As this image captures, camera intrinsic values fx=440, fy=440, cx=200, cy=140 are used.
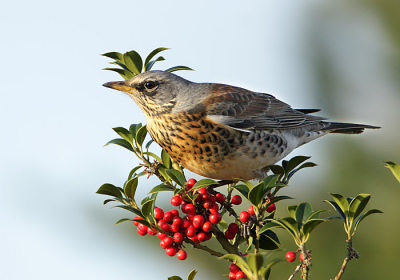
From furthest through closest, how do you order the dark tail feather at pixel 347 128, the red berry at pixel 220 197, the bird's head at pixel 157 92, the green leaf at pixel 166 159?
the dark tail feather at pixel 347 128 < the bird's head at pixel 157 92 < the green leaf at pixel 166 159 < the red berry at pixel 220 197

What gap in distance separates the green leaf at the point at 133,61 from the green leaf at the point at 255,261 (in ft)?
4.84

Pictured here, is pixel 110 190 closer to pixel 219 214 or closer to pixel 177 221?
pixel 177 221

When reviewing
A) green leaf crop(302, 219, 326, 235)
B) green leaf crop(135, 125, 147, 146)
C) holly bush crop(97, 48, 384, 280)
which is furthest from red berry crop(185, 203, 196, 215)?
Answer: green leaf crop(302, 219, 326, 235)

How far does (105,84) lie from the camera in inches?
106

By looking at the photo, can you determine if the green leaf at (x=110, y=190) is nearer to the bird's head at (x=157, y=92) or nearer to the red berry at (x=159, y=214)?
the red berry at (x=159, y=214)

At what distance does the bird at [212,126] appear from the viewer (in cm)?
270

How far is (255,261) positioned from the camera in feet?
4.06

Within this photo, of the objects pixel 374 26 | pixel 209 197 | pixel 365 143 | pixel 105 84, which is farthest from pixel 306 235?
pixel 374 26

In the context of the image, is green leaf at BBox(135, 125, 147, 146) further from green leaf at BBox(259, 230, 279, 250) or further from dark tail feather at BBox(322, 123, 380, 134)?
dark tail feather at BBox(322, 123, 380, 134)

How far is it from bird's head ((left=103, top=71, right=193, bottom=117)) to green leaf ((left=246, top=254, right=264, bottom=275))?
5.77 ft

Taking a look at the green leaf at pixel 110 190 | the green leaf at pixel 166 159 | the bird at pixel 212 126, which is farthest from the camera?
the bird at pixel 212 126

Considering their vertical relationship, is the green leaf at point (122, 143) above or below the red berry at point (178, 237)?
above

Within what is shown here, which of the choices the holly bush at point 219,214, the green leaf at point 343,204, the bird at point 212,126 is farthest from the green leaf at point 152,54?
the green leaf at point 343,204

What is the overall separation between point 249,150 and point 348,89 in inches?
173
